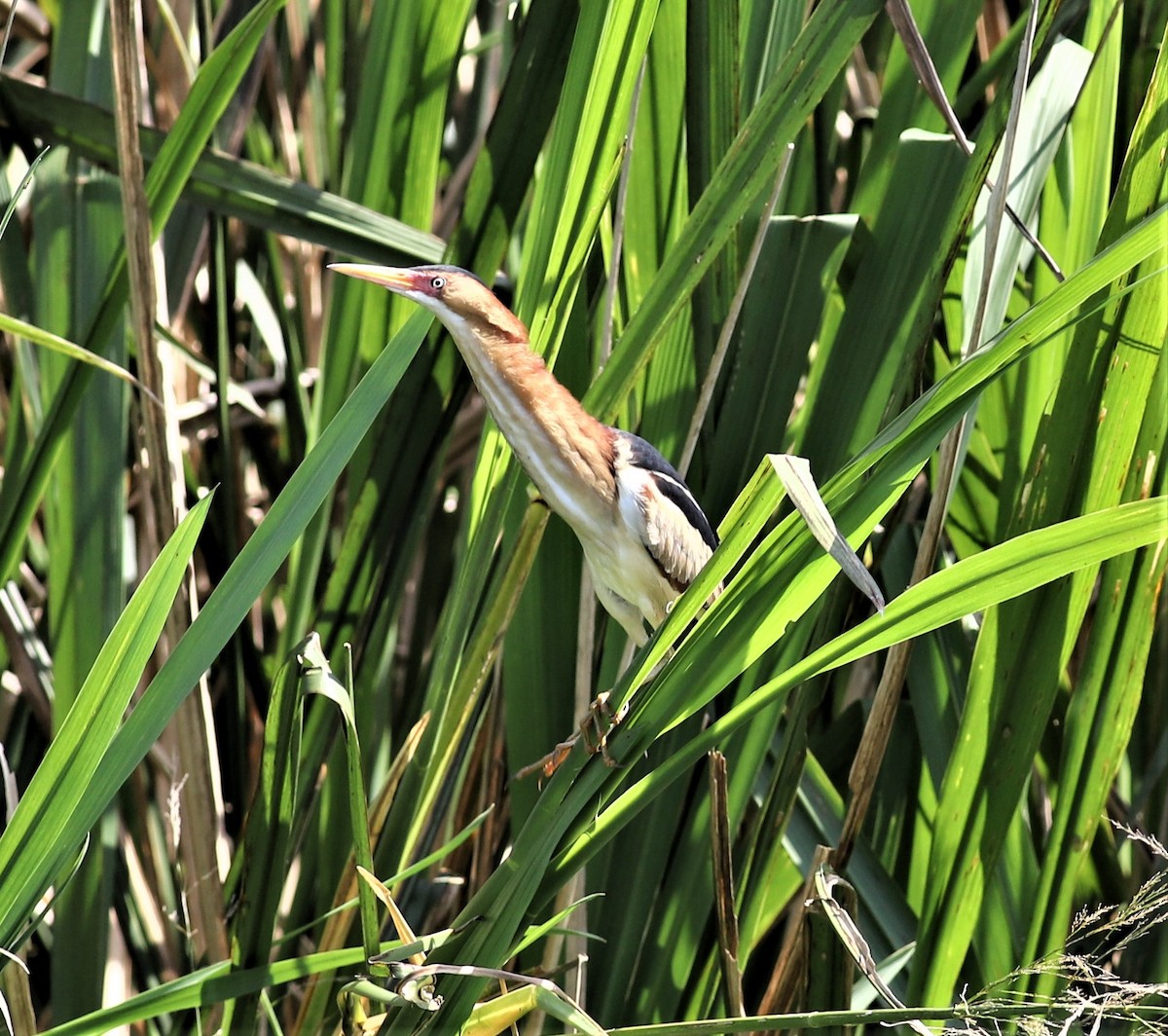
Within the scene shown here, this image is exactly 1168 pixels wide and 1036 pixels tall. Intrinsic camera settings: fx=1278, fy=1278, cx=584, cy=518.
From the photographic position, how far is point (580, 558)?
1.35m

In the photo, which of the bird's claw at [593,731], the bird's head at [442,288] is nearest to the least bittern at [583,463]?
the bird's head at [442,288]

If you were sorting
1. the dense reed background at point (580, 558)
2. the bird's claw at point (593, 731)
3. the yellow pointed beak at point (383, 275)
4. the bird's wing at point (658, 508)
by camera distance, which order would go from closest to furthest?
the dense reed background at point (580, 558), the bird's claw at point (593, 731), the yellow pointed beak at point (383, 275), the bird's wing at point (658, 508)

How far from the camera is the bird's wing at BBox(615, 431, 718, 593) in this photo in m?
1.30

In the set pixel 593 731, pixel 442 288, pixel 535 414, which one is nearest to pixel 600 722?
pixel 593 731

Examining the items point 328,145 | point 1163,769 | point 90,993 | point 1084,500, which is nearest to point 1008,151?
point 1084,500

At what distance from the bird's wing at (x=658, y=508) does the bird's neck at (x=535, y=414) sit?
0.20 feet

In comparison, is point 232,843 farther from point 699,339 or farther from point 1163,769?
point 1163,769

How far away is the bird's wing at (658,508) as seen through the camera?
1.30 metres

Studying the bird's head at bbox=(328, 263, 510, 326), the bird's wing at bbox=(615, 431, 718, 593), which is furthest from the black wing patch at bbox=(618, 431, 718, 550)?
A: the bird's head at bbox=(328, 263, 510, 326)

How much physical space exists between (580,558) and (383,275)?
0.37m

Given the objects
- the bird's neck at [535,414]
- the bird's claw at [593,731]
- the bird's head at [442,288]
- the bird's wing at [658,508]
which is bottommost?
the bird's claw at [593,731]

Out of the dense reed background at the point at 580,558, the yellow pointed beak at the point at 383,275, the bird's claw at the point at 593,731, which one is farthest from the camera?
the yellow pointed beak at the point at 383,275

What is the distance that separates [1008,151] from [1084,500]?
27 cm

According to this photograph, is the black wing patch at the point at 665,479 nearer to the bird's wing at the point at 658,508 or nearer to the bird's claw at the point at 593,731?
the bird's wing at the point at 658,508
